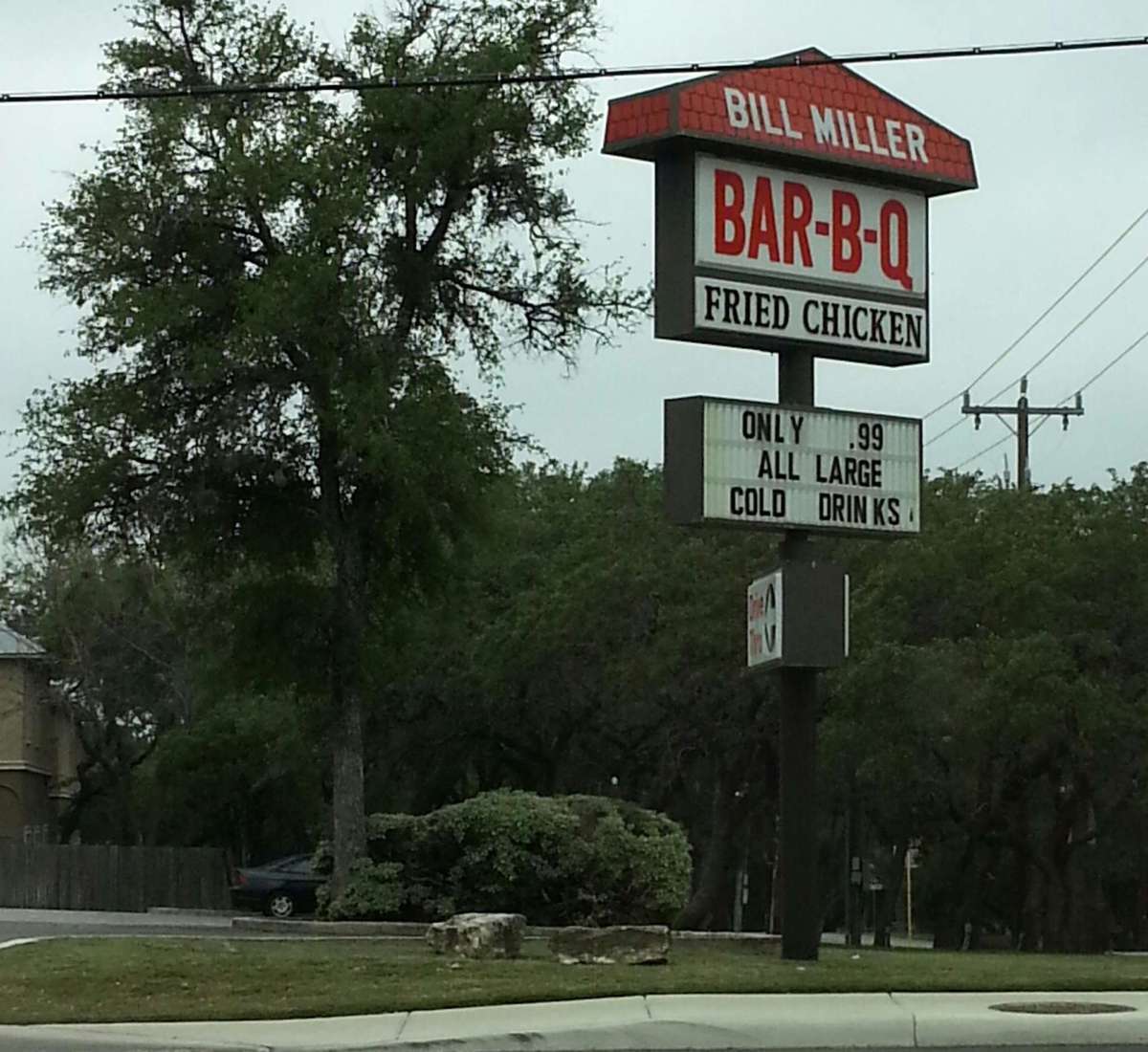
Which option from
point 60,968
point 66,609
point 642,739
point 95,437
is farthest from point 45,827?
point 60,968

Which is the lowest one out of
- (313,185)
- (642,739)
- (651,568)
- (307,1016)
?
(307,1016)

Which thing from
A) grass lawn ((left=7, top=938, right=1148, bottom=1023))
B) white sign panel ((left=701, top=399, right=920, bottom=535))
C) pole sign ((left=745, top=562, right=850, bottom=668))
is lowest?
grass lawn ((left=7, top=938, right=1148, bottom=1023))

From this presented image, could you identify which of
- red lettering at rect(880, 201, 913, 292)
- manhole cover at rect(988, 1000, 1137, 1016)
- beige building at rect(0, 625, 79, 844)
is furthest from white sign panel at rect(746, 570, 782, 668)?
beige building at rect(0, 625, 79, 844)

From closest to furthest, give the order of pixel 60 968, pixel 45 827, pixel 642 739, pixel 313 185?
1. pixel 60 968
2. pixel 313 185
3. pixel 642 739
4. pixel 45 827

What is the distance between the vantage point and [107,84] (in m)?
27.2

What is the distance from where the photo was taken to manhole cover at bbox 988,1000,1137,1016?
43.2 ft

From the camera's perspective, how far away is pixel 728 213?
16891 mm

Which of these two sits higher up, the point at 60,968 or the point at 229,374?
the point at 229,374

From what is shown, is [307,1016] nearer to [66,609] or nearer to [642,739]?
[642,739]

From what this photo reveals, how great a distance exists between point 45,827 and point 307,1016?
49249 millimetres

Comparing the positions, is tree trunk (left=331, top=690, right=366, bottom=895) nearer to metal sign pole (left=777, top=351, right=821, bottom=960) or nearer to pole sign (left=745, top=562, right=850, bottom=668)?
metal sign pole (left=777, top=351, right=821, bottom=960)

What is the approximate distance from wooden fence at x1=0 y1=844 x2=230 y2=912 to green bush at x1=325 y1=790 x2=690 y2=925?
22.6 metres

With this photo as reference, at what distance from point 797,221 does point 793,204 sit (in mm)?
153

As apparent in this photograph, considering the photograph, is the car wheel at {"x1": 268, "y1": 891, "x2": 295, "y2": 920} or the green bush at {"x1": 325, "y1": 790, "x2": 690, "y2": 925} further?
the car wheel at {"x1": 268, "y1": 891, "x2": 295, "y2": 920}
